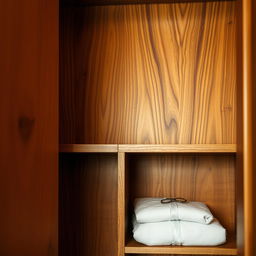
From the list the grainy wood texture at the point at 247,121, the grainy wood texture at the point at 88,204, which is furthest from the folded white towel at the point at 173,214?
the grainy wood texture at the point at 247,121

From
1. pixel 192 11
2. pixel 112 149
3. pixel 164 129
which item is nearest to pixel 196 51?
pixel 192 11

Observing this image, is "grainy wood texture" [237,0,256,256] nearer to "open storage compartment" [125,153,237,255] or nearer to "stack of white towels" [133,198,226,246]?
"stack of white towels" [133,198,226,246]

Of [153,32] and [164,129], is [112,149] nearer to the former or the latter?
[164,129]

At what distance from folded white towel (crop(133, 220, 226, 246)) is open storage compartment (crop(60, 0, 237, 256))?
22 cm

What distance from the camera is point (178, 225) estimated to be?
3.93 feet

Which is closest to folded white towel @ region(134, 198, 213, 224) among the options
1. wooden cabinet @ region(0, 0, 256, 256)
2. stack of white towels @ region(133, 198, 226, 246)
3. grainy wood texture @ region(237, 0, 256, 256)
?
stack of white towels @ region(133, 198, 226, 246)

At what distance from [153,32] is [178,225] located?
32.3 inches
